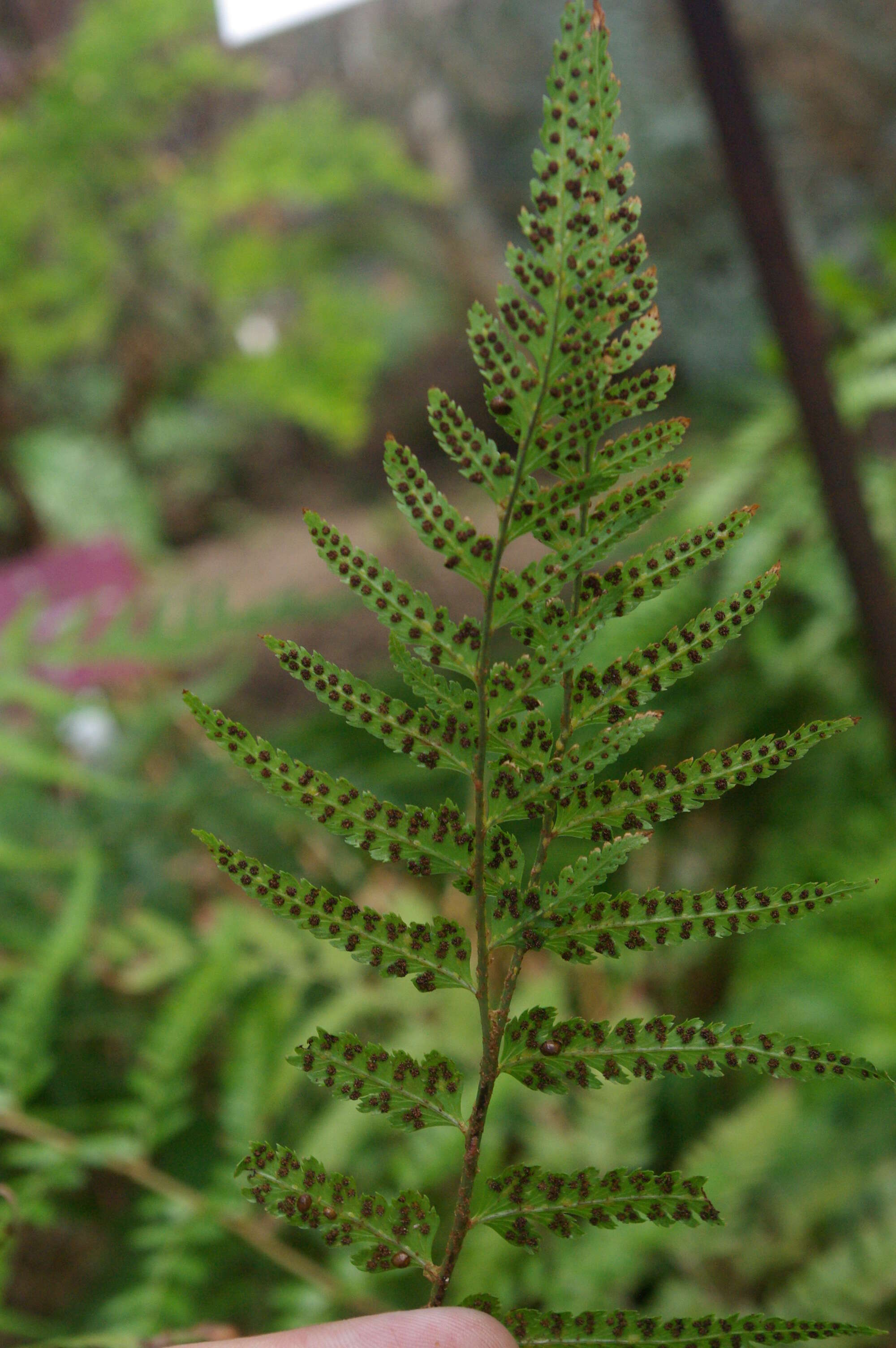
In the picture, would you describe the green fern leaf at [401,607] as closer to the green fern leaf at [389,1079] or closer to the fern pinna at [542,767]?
the fern pinna at [542,767]

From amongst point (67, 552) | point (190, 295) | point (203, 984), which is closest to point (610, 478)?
point (203, 984)

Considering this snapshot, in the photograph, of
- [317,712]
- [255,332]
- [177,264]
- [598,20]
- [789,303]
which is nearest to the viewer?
[598,20]

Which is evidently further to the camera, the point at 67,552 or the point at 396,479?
the point at 67,552

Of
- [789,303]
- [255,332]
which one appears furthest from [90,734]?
[255,332]

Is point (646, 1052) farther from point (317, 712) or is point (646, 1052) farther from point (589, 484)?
point (317, 712)

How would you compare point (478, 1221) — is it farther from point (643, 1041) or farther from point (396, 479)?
point (396, 479)
